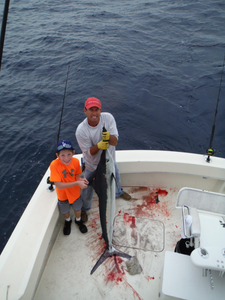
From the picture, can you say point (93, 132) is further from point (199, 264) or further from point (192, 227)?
point (199, 264)

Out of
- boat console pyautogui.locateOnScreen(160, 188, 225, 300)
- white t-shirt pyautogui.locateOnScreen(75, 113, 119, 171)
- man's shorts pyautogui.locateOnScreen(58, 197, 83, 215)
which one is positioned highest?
white t-shirt pyautogui.locateOnScreen(75, 113, 119, 171)

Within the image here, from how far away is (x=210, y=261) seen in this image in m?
1.51

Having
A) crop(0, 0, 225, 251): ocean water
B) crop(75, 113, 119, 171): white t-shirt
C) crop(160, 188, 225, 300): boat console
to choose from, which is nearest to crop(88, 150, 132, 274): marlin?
crop(75, 113, 119, 171): white t-shirt

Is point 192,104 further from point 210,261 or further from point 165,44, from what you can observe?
point 210,261

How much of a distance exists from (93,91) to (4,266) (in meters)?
6.97

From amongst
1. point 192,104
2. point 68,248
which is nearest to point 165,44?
point 192,104

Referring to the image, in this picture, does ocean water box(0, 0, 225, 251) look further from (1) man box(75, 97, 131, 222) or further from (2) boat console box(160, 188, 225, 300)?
(2) boat console box(160, 188, 225, 300)

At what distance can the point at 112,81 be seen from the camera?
8664mm

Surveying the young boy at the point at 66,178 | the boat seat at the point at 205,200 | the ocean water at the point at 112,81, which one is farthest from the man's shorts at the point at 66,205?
the ocean water at the point at 112,81

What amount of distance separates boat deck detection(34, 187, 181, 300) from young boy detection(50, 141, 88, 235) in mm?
286

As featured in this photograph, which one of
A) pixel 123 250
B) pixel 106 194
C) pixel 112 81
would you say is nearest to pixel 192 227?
pixel 106 194

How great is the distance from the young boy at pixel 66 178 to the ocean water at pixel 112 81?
2274mm

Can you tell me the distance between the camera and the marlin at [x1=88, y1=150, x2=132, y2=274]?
2.29m

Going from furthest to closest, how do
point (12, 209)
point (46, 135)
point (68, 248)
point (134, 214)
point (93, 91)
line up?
point (93, 91), point (46, 135), point (12, 209), point (134, 214), point (68, 248)
